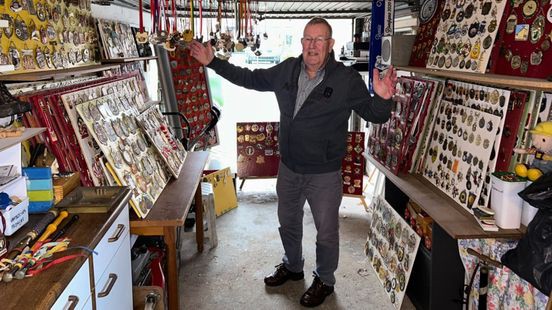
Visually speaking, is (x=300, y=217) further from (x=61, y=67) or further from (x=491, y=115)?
(x=61, y=67)

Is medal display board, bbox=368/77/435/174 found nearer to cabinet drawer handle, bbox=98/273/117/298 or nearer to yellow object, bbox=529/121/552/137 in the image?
yellow object, bbox=529/121/552/137

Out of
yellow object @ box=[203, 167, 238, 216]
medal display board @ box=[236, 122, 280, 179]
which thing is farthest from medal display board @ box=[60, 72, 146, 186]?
medal display board @ box=[236, 122, 280, 179]

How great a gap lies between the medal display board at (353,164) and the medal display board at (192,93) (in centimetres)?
158

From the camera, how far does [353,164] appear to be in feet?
15.2

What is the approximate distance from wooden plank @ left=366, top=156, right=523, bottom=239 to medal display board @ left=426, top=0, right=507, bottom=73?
676 millimetres

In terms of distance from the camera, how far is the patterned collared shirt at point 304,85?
2783 millimetres

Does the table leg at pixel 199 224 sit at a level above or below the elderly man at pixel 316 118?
below

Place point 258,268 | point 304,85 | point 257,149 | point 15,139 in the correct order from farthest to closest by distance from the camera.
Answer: point 257,149
point 258,268
point 304,85
point 15,139

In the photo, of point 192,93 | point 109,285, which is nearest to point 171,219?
point 109,285

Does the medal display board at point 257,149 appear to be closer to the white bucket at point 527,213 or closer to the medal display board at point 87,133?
the medal display board at point 87,133

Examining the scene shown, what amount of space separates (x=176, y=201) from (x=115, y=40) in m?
1.45

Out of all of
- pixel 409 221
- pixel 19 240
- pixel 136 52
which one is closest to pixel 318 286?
pixel 409 221

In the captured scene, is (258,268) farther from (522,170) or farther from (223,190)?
(522,170)

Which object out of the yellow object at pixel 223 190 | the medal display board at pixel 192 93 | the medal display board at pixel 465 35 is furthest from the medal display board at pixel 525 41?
the medal display board at pixel 192 93
